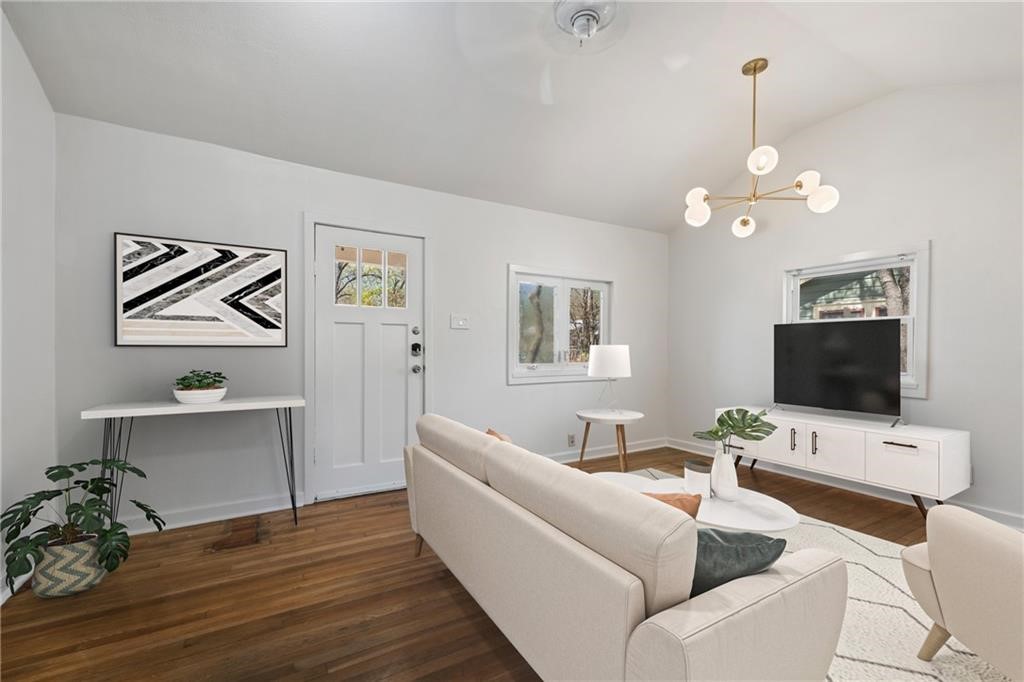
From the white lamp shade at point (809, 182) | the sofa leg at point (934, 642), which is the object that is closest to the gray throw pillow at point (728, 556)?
the sofa leg at point (934, 642)

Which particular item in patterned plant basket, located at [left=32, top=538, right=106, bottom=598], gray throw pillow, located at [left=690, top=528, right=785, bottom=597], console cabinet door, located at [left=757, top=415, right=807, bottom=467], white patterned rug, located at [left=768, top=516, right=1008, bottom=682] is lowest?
white patterned rug, located at [left=768, top=516, right=1008, bottom=682]

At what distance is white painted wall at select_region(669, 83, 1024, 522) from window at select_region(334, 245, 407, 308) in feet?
10.7

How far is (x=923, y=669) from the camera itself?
1.59 m

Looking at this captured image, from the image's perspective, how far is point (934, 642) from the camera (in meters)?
1.59

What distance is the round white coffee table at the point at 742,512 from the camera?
1938 mm

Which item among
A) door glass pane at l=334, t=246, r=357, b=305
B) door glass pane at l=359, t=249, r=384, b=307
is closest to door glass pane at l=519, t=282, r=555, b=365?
door glass pane at l=359, t=249, r=384, b=307

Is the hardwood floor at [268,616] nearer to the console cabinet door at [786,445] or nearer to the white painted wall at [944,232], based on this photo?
the console cabinet door at [786,445]

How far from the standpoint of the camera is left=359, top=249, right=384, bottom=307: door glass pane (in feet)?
11.4

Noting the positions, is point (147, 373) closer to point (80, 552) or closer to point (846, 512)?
point (80, 552)

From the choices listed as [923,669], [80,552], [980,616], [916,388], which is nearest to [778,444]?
[916,388]

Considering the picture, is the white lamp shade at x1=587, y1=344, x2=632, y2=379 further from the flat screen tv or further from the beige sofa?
the beige sofa

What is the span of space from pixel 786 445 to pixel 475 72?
Result: 138 inches

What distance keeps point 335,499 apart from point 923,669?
3.22 metres

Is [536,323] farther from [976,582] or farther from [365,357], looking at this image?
[976,582]
